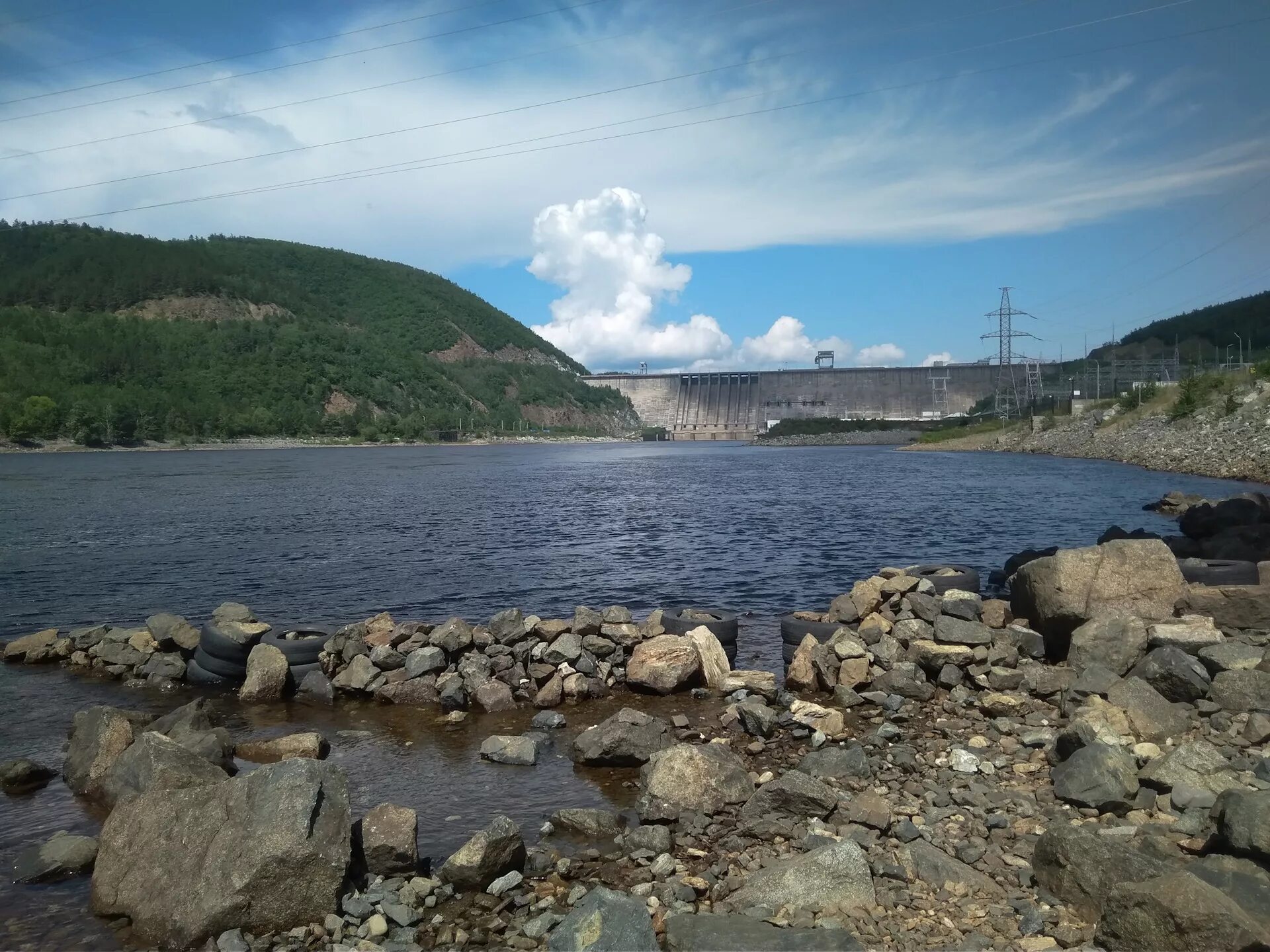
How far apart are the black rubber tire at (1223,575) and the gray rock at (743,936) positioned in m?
12.5

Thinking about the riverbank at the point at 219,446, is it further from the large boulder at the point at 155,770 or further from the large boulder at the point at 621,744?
the large boulder at the point at 621,744

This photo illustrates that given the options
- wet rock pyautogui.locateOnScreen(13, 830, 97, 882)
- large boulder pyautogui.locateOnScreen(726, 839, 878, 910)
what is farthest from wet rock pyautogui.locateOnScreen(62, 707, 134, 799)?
large boulder pyautogui.locateOnScreen(726, 839, 878, 910)

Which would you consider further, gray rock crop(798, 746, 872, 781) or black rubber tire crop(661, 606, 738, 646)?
black rubber tire crop(661, 606, 738, 646)

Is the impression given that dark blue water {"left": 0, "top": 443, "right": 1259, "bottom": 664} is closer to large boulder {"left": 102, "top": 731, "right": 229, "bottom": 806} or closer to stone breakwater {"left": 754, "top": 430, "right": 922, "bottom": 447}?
large boulder {"left": 102, "top": 731, "right": 229, "bottom": 806}

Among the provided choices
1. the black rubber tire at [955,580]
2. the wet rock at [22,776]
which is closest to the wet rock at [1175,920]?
the black rubber tire at [955,580]

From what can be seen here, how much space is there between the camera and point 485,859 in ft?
24.9

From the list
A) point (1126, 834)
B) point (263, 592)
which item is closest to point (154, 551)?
point (263, 592)

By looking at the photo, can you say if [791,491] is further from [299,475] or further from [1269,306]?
[1269,306]

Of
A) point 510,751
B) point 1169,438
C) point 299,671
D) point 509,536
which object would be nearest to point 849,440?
point 1169,438

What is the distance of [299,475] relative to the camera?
8238 centimetres

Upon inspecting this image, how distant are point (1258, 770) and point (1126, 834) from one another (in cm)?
188

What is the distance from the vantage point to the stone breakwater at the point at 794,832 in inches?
249

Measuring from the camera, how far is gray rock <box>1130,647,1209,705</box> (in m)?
10.7

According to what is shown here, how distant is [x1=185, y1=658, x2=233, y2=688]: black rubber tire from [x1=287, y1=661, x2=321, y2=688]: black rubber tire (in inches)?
51.6
